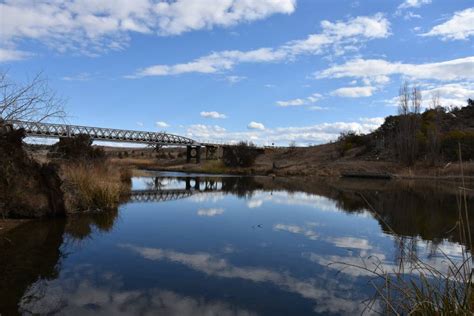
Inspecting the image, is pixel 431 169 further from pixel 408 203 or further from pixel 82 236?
pixel 82 236

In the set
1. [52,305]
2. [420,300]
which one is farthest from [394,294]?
[52,305]

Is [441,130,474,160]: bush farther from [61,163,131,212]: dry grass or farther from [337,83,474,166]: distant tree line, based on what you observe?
[61,163,131,212]: dry grass

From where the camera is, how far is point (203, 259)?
10.1 m

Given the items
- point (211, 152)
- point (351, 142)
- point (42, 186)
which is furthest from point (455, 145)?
point (42, 186)

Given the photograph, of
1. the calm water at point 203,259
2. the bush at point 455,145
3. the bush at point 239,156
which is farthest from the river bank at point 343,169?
the calm water at point 203,259

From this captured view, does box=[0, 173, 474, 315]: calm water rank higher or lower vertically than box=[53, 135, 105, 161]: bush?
lower

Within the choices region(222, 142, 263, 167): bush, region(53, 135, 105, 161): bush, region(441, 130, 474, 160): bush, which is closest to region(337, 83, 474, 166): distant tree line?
region(441, 130, 474, 160): bush

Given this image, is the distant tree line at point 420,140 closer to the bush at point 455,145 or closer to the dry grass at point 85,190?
the bush at point 455,145

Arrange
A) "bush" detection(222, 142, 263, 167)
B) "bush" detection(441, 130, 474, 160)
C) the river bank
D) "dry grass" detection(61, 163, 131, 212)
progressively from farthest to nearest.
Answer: "bush" detection(222, 142, 263, 167) → "bush" detection(441, 130, 474, 160) → the river bank → "dry grass" detection(61, 163, 131, 212)

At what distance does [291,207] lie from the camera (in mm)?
21203

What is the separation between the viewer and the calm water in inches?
280

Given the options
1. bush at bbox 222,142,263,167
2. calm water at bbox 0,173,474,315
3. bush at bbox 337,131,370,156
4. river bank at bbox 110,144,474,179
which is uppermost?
bush at bbox 337,131,370,156

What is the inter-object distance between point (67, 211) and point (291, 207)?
10500mm

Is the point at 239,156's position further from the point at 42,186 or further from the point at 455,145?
the point at 42,186
